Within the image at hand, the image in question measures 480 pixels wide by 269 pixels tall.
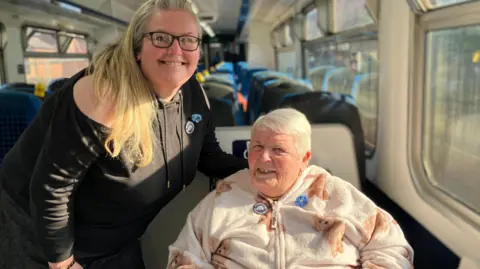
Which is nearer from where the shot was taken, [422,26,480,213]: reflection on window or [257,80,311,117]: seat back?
[422,26,480,213]: reflection on window

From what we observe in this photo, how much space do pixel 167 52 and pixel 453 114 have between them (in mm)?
1334

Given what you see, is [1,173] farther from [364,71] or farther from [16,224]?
[364,71]

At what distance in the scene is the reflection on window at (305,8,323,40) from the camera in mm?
5539

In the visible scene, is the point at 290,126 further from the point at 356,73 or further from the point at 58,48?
the point at 58,48

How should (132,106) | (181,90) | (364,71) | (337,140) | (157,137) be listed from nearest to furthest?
(132,106), (157,137), (181,90), (337,140), (364,71)

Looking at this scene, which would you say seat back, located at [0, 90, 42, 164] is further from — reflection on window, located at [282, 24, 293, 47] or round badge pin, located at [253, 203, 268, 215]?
reflection on window, located at [282, 24, 293, 47]

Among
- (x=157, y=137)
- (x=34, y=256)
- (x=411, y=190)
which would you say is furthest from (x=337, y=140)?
(x=34, y=256)

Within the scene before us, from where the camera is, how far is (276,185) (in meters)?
1.49

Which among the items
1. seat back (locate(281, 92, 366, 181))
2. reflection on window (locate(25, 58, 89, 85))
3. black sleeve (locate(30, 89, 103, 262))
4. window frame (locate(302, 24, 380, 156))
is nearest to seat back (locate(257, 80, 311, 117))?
window frame (locate(302, 24, 380, 156))

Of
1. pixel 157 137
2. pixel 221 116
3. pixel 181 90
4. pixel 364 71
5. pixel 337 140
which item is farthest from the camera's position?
pixel 364 71

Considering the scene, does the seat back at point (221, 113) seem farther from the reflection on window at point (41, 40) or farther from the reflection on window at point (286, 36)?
the reflection on window at point (286, 36)

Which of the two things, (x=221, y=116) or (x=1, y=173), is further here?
(x=221, y=116)

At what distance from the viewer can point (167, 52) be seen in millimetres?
1341

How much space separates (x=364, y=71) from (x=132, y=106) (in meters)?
2.28
